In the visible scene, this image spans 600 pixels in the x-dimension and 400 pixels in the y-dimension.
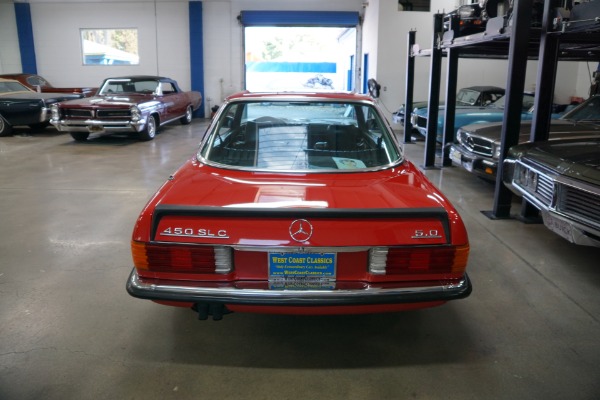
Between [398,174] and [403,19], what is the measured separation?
1119cm

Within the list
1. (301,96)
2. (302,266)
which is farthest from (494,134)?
(302,266)

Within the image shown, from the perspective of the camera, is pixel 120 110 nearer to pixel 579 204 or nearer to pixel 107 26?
pixel 107 26

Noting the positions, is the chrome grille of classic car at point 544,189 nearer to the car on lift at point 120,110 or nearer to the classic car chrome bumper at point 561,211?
the classic car chrome bumper at point 561,211

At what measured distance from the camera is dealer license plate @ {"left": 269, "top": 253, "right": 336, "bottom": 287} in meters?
2.18

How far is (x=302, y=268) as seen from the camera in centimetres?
220

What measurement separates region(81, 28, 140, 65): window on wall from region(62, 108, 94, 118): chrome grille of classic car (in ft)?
24.6

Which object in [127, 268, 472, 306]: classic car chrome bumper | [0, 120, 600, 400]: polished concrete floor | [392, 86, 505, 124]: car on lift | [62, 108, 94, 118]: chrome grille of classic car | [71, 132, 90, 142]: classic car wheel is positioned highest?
[392, 86, 505, 124]: car on lift

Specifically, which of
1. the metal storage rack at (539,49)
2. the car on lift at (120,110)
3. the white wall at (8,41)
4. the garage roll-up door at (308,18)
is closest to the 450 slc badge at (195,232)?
the metal storage rack at (539,49)

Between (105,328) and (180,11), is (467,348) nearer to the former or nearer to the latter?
(105,328)

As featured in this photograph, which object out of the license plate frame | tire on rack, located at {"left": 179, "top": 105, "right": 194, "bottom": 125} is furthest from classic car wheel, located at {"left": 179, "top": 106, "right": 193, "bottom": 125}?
the license plate frame

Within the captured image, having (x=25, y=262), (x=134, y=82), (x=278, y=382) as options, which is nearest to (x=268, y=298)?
(x=278, y=382)

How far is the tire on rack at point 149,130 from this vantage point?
10.4 metres

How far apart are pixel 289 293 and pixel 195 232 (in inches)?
21.0

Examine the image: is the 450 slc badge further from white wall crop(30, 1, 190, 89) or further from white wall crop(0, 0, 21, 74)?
white wall crop(0, 0, 21, 74)
